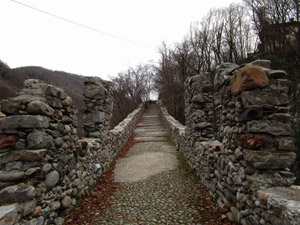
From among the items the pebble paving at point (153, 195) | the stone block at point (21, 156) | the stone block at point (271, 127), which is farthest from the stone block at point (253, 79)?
the stone block at point (21, 156)

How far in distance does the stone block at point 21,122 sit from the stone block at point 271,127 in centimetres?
301

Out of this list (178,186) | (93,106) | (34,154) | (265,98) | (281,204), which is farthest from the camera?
(93,106)

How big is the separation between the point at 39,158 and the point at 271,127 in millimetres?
3193

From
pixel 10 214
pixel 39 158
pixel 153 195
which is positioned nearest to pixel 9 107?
pixel 39 158

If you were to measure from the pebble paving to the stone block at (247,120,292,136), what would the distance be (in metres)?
1.92

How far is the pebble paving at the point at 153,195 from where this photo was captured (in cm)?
338

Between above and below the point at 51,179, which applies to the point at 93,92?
above

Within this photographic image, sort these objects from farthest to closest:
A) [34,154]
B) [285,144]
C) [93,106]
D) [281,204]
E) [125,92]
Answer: [125,92], [93,106], [34,154], [285,144], [281,204]

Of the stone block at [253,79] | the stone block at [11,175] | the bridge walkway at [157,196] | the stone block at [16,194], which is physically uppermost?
the stone block at [253,79]

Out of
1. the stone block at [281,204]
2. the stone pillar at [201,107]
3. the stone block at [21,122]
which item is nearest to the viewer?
the stone block at [281,204]

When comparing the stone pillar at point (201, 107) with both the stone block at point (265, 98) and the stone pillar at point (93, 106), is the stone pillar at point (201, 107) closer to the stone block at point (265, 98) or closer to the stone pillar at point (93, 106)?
the stone pillar at point (93, 106)

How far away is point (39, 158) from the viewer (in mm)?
2682

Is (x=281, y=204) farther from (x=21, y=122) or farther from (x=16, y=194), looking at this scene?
(x=21, y=122)

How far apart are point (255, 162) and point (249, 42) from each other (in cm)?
1896
